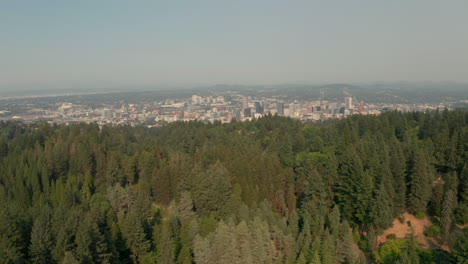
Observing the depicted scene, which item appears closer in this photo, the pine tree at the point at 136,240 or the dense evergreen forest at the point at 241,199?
the dense evergreen forest at the point at 241,199

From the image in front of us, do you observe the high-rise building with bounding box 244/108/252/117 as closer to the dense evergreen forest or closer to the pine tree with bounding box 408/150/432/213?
the dense evergreen forest

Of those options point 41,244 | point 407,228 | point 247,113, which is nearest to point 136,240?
point 41,244

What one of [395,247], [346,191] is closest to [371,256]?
[395,247]

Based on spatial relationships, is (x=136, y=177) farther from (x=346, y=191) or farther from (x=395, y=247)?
(x=395, y=247)

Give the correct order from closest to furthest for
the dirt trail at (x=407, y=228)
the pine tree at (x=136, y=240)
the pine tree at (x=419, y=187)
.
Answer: the pine tree at (x=136, y=240) → the dirt trail at (x=407, y=228) → the pine tree at (x=419, y=187)

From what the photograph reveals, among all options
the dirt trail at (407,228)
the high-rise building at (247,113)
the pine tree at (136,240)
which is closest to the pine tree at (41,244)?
the pine tree at (136,240)

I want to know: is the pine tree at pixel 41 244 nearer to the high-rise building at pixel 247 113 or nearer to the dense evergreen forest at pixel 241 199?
the dense evergreen forest at pixel 241 199

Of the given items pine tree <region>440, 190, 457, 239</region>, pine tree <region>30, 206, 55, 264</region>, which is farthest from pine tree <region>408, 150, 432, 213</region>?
pine tree <region>30, 206, 55, 264</region>
